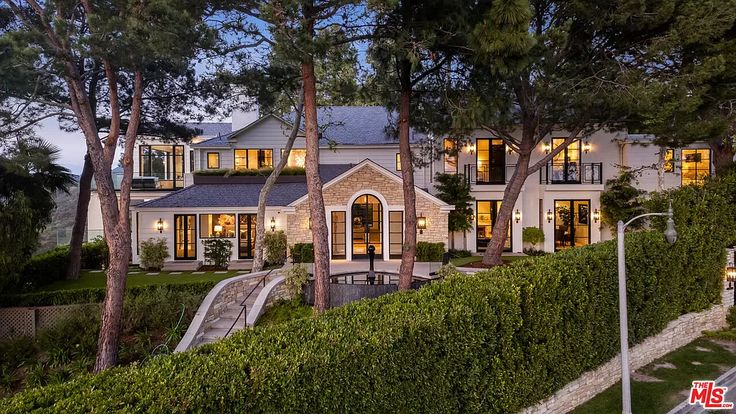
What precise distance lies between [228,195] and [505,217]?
1261 centimetres

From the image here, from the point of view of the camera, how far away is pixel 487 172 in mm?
19703

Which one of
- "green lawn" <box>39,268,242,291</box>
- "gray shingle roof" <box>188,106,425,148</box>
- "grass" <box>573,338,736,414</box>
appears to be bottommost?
"grass" <box>573,338,736,414</box>

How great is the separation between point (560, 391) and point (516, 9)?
25.0 ft

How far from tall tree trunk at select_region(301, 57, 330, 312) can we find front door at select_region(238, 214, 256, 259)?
9492 millimetres

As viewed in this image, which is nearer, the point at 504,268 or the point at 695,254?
the point at 504,268

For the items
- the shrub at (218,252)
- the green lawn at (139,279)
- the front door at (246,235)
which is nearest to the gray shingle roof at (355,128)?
the front door at (246,235)

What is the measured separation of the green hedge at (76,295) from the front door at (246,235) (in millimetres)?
7026

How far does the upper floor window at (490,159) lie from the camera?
19641 mm

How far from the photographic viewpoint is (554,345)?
23.3ft

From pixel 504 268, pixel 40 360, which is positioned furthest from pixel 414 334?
pixel 40 360

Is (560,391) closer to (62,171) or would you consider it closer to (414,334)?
(414,334)

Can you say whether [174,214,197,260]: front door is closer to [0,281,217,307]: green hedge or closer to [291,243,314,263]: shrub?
[291,243,314,263]: shrub

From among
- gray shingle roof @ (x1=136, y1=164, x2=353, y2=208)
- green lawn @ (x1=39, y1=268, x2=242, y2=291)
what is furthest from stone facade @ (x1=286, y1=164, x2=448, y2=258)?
green lawn @ (x1=39, y1=268, x2=242, y2=291)

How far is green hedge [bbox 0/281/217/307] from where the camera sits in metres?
11.0
